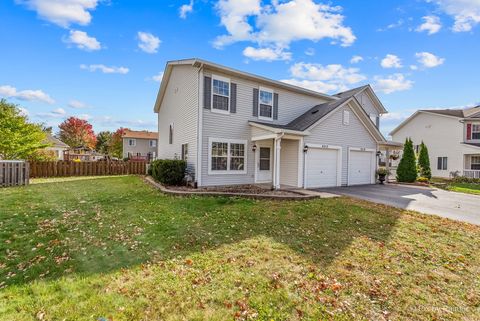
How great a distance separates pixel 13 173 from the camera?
1195 cm

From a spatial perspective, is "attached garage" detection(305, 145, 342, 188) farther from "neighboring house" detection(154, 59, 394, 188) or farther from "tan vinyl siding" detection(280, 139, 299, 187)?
"tan vinyl siding" detection(280, 139, 299, 187)

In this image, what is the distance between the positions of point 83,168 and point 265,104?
14608 mm

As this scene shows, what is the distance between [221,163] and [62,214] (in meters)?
6.55

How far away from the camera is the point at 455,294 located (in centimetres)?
334

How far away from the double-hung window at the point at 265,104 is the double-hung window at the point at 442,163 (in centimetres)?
2095

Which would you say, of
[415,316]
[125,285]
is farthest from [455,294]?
[125,285]

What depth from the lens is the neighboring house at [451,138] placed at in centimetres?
2242

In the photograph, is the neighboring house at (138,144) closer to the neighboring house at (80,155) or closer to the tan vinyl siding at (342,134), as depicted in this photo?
the neighboring house at (80,155)

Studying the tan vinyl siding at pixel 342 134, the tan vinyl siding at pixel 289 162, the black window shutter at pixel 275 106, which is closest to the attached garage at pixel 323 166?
the tan vinyl siding at pixel 342 134

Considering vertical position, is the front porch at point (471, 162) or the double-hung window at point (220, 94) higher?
the double-hung window at point (220, 94)

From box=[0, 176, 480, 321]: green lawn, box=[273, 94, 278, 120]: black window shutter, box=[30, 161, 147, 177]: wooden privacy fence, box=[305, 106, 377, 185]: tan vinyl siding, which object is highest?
box=[273, 94, 278, 120]: black window shutter

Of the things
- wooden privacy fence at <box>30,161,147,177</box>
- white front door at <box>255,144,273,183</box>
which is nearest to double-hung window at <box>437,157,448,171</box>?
white front door at <box>255,144,273,183</box>

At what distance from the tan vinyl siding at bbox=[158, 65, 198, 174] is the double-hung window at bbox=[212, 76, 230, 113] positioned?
0.83 meters

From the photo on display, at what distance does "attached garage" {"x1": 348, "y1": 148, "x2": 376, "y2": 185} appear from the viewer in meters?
14.3
